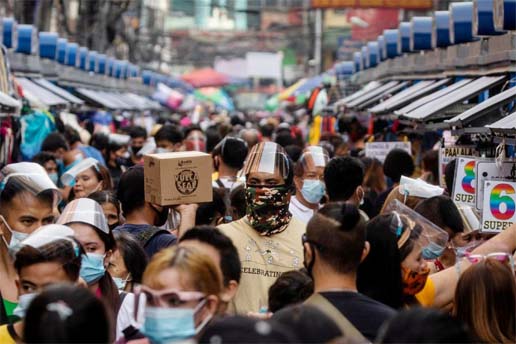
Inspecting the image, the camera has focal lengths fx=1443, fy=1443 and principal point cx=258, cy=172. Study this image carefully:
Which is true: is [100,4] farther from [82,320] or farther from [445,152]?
[82,320]

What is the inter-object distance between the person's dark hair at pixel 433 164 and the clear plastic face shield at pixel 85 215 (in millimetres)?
6837

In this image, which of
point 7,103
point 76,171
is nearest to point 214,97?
point 7,103

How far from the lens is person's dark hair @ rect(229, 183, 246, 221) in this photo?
9133mm

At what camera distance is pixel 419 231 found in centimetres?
652

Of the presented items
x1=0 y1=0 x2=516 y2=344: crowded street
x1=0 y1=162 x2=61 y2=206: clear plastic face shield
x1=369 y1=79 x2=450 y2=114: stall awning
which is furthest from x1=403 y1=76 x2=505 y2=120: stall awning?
x1=0 y1=162 x2=61 y2=206: clear plastic face shield

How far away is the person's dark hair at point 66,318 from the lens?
13.0 ft

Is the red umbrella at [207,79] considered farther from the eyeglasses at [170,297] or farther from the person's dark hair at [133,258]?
the eyeglasses at [170,297]

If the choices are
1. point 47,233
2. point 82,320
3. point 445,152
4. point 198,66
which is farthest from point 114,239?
point 198,66

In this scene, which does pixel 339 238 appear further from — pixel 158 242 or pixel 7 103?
pixel 7 103

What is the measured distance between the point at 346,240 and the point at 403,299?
2.67 ft

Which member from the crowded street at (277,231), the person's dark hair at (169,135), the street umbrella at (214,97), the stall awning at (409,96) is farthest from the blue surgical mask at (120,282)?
the street umbrella at (214,97)

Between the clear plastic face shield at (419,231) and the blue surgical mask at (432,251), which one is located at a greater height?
the clear plastic face shield at (419,231)

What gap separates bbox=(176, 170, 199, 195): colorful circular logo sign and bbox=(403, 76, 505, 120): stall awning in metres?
4.32

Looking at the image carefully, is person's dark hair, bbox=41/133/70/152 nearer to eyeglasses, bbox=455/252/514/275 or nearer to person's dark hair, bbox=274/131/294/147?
person's dark hair, bbox=274/131/294/147
